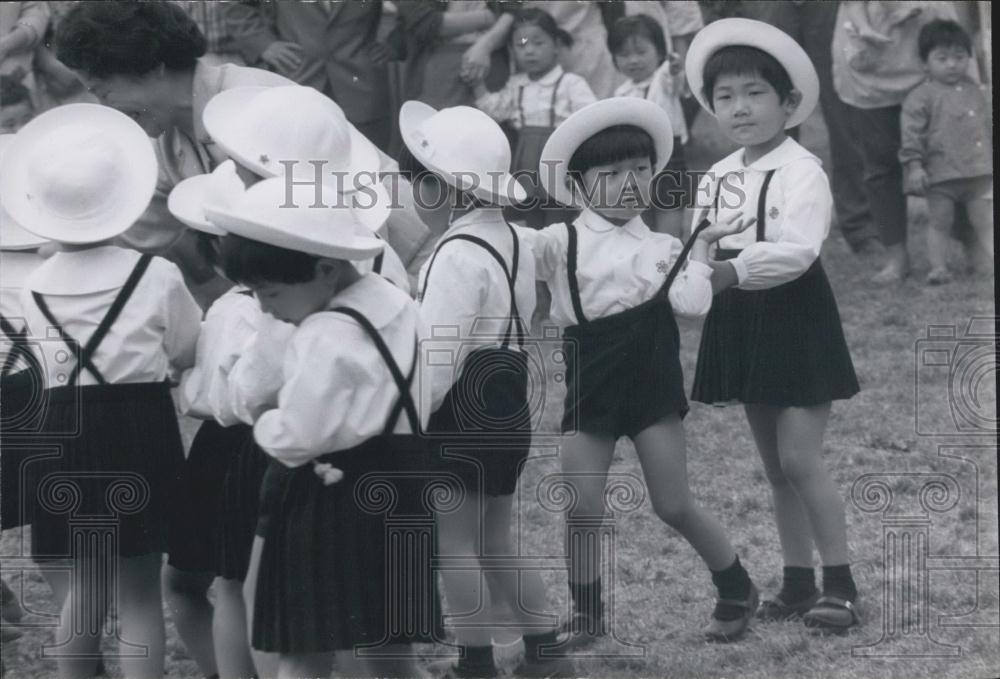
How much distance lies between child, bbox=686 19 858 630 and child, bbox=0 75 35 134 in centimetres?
204

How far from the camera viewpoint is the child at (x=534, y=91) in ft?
15.1

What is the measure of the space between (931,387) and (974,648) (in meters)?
0.69

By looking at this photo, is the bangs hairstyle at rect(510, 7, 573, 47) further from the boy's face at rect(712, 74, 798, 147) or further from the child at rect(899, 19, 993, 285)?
the child at rect(899, 19, 993, 285)

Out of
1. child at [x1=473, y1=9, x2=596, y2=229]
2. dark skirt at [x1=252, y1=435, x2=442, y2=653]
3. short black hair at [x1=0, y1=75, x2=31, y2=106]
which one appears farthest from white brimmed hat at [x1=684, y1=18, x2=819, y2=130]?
short black hair at [x1=0, y1=75, x2=31, y2=106]

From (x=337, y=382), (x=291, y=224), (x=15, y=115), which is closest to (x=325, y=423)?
(x=337, y=382)

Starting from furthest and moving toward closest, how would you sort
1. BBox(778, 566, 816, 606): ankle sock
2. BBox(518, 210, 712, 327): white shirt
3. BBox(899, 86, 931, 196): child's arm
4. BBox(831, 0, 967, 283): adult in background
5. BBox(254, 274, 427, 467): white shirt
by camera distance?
BBox(899, 86, 931, 196): child's arm < BBox(831, 0, 967, 283): adult in background < BBox(778, 566, 816, 606): ankle sock < BBox(518, 210, 712, 327): white shirt < BBox(254, 274, 427, 467): white shirt

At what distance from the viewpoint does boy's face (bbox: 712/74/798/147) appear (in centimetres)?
423

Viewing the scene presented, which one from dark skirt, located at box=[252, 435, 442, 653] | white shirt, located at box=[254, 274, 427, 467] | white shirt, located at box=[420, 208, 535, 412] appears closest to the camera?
white shirt, located at box=[254, 274, 427, 467]

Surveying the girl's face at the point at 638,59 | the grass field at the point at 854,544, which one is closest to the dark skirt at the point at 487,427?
the grass field at the point at 854,544

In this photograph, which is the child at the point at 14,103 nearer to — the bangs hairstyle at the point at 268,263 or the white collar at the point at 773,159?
the bangs hairstyle at the point at 268,263

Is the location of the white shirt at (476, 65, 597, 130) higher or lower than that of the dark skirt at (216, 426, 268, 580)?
higher

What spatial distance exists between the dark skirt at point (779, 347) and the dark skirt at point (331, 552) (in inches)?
39.6

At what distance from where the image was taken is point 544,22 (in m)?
4.71

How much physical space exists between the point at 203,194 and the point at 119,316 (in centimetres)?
39
